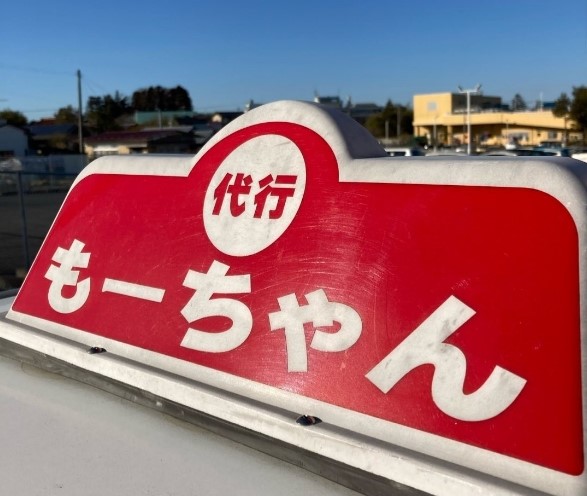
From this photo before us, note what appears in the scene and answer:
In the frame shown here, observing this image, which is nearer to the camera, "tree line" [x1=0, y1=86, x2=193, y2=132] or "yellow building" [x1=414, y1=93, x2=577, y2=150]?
"yellow building" [x1=414, y1=93, x2=577, y2=150]

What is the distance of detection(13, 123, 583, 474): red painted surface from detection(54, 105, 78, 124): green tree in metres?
89.2

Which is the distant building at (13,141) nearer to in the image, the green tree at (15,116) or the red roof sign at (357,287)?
the green tree at (15,116)

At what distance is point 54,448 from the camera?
2.55 m

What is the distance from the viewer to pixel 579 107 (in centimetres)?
4894

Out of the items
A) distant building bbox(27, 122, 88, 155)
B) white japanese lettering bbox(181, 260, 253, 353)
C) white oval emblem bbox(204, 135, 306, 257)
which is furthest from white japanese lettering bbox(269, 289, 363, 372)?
distant building bbox(27, 122, 88, 155)

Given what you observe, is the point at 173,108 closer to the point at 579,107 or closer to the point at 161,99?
the point at 161,99

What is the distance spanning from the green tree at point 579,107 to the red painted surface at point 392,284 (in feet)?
168

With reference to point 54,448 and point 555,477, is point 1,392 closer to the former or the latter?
point 54,448

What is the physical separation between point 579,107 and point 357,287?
51912 millimetres

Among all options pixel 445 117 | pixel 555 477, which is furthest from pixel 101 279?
pixel 445 117

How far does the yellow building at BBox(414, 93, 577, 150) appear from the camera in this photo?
58.7 meters

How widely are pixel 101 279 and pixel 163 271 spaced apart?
455 millimetres

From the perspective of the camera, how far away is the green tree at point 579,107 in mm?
48688

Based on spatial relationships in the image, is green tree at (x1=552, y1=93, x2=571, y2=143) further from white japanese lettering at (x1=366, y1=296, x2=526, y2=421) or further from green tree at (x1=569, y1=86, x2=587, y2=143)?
white japanese lettering at (x1=366, y1=296, x2=526, y2=421)
